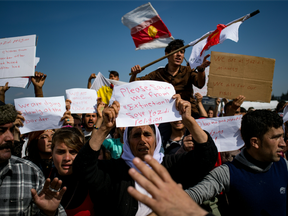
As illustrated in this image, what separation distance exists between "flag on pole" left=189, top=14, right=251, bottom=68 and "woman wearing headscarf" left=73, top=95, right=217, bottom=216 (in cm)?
169

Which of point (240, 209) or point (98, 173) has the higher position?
point (98, 173)

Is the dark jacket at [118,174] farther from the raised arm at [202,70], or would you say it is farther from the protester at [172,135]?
the raised arm at [202,70]

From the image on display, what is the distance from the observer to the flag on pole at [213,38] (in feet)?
9.46

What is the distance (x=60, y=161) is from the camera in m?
2.22

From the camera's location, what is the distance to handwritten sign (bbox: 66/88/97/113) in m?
4.45

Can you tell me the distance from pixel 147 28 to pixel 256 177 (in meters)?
3.70

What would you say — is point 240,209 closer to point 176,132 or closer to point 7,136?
point 176,132

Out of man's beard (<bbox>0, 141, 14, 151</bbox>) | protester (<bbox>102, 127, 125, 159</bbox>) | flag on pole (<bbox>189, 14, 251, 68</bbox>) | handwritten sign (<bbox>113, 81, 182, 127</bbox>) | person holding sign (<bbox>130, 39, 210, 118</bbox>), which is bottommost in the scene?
protester (<bbox>102, 127, 125, 159</bbox>)

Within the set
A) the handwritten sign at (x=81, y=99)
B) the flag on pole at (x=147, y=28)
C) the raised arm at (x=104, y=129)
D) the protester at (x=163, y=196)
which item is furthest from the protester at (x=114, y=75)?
the protester at (x=163, y=196)

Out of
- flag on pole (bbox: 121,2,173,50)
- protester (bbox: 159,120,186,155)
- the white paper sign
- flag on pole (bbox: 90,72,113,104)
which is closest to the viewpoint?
protester (bbox: 159,120,186,155)

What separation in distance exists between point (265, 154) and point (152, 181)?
1604 millimetres

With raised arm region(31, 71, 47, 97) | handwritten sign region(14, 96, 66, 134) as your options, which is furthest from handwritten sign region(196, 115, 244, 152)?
raised arm region(31, 71, 47, 97)

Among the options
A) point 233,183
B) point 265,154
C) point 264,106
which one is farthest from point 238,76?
point 264,106

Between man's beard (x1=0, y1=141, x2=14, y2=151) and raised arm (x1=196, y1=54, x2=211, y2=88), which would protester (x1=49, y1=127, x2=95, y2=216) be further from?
raised arm (x1=196, y1=54, x2=211, y2=88)
